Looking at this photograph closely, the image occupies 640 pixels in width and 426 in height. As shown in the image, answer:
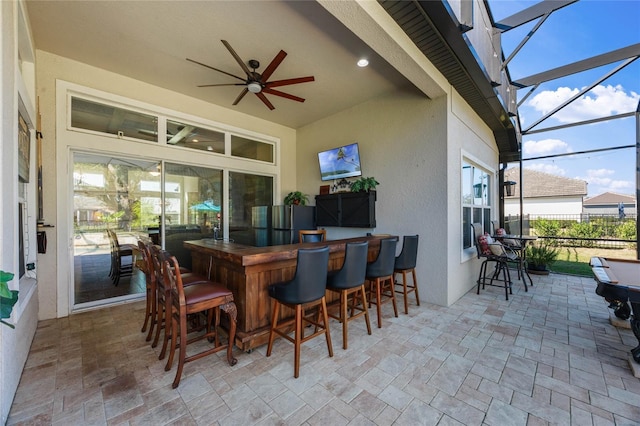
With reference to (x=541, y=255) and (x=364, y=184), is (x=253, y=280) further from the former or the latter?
(x=541, y=255)

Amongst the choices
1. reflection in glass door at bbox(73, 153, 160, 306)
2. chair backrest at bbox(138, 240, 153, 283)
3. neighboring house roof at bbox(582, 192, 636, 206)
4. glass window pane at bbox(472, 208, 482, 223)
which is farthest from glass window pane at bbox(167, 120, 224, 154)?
neighboring house roof at bbox(582, 192, 636, 206)

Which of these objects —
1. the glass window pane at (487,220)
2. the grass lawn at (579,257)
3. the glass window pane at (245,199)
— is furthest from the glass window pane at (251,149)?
the grass lawn at (579,257)

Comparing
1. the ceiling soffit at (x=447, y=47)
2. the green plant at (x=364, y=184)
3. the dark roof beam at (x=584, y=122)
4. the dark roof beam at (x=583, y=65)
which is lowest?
the green plant at (x=364, y=184)

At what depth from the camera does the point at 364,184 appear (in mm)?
4418

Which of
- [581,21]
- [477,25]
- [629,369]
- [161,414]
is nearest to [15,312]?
[161,414]

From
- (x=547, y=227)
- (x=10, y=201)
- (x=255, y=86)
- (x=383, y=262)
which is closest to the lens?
(x=10, y=201)

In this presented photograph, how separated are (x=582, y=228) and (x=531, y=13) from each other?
5.31m

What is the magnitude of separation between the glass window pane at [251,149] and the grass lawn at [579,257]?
689cm

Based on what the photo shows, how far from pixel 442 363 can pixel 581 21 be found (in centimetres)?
617

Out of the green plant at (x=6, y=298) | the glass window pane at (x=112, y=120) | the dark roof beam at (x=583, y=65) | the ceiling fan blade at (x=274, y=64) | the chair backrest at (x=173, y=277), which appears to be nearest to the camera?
the green plant at (x=6, y=298)

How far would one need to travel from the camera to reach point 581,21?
4.36 m

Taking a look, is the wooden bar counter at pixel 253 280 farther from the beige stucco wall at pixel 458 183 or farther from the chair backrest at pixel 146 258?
the beige stucco wall at pixel 458 183

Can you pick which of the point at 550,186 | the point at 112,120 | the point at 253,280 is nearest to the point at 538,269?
the point at 550,186

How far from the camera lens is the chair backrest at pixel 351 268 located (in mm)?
2494
